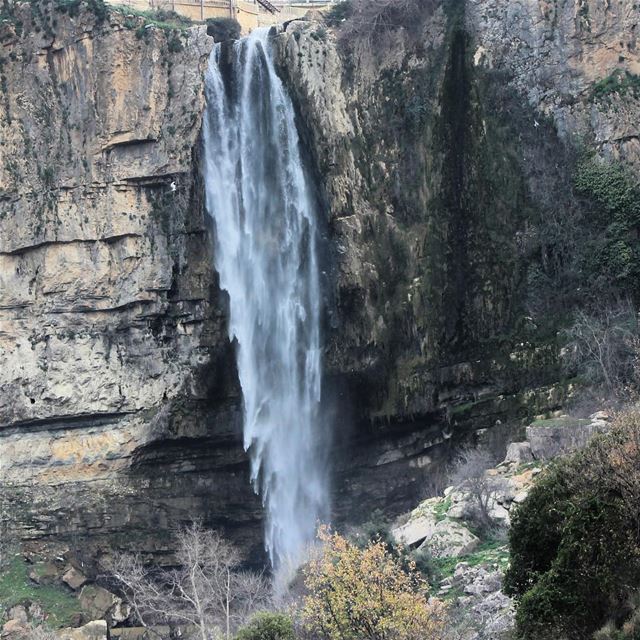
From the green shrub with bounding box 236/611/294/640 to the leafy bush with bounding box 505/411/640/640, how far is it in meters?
6.39

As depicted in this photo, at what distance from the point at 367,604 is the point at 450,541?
6.65 meters

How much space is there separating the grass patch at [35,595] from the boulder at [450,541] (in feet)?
49.3

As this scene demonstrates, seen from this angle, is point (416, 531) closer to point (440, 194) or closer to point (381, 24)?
point (440, 194)

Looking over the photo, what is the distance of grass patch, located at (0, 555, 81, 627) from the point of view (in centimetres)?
3822

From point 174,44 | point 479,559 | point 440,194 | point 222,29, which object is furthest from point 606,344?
point 222,29

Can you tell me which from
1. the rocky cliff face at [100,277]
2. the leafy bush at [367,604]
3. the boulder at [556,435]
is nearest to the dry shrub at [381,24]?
the rocky cliff face at [100,277]

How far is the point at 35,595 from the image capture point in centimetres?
3894

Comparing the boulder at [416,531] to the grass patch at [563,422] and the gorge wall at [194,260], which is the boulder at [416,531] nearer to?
the grass patch at [563,422]

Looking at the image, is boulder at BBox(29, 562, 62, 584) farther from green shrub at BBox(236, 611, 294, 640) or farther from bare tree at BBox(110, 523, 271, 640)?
green shrub at BBox(236, 611, 294, 640)

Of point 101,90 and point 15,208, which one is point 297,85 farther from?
point 15,208

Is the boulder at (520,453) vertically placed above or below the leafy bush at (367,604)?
above

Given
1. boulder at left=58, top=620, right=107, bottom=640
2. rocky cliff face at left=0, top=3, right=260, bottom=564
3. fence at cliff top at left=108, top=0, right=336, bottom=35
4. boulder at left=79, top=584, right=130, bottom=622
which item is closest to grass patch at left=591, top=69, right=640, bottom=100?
fence at cliff top at left=108, top=0, right=336, bottom=35

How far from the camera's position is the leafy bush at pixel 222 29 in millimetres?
44375

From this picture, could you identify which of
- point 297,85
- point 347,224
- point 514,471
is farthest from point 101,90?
point 514,471
